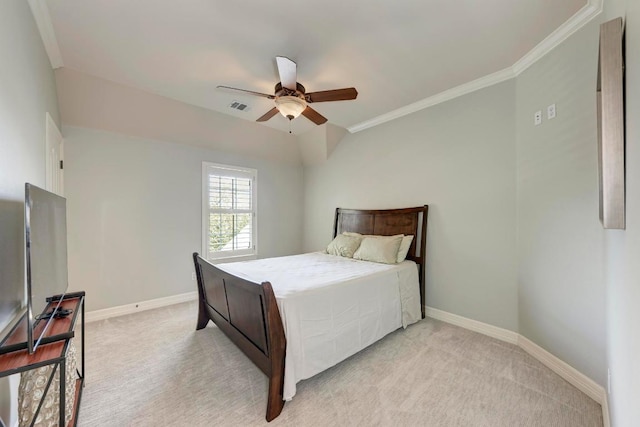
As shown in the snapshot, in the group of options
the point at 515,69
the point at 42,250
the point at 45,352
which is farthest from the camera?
the point at 515,69

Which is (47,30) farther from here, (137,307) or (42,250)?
(137,307)

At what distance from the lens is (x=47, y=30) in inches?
79.6

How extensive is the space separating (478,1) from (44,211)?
300 centimetres

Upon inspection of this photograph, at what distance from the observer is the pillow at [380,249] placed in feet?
10.4

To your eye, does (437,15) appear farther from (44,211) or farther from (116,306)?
(116,306)

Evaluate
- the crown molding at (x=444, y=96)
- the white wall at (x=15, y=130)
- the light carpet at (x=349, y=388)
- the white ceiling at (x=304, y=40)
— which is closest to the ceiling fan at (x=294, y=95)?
the white ceiling at (x=304, y=40)

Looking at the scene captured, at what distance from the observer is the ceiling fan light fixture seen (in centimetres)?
230

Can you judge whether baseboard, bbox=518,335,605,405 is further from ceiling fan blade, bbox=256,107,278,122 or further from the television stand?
ceiling fan blade, bbox=256,107,278,122

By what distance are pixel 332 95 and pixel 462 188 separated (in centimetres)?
187

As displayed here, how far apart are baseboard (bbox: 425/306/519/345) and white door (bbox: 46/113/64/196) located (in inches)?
169

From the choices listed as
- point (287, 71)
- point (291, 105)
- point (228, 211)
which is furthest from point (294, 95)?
point (228, 211)

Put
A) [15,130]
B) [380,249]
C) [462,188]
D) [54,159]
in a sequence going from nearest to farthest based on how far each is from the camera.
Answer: [15,130] → [54,159] → [462,188] → [380,249]

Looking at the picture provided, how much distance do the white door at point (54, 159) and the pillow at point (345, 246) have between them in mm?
3178

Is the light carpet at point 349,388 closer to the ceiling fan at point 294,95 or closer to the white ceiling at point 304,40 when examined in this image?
the ceiling fan at point 294,95
